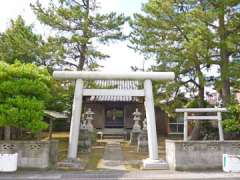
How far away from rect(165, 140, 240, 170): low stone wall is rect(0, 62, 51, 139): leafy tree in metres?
5.14

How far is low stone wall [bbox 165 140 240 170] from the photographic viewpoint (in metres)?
14.1

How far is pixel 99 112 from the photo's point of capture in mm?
33844

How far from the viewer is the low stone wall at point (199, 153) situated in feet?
46.3

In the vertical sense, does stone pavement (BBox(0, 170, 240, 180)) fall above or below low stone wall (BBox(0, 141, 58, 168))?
below

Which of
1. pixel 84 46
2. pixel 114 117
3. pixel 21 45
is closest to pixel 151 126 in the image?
pixel 84 46

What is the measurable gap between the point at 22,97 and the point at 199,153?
23.0ft

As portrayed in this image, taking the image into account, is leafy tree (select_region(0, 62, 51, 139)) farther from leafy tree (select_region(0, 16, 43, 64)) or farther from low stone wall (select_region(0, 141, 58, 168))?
leafy tree (select_region(0, 16, 43, 64))

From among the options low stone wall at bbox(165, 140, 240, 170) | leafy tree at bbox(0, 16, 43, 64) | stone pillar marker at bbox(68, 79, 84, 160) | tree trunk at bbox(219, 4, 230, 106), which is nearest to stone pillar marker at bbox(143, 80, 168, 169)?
low stone wall at bbox(165, 140, 240, 170)

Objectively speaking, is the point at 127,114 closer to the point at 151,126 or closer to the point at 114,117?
the point at 114,117

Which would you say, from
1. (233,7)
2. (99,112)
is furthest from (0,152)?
(99,112)

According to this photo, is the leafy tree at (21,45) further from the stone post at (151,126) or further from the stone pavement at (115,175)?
the stone pavement at (115,175)

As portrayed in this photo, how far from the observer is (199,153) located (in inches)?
559

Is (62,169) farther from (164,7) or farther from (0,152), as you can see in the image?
(164,7)

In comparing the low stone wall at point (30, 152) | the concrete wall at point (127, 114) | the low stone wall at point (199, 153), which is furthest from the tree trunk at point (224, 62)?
the concrete wall at point (127, 114)
